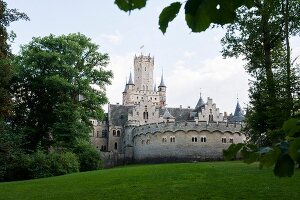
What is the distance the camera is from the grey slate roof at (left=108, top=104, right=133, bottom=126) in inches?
2411

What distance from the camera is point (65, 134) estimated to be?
33.3 m

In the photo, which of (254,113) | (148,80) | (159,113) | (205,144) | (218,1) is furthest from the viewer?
(148,80)

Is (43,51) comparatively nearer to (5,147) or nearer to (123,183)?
(5,147)

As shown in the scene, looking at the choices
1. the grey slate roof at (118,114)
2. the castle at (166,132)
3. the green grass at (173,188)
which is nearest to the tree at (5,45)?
the green grass at (173,188)

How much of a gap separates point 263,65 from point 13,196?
15.4 metres

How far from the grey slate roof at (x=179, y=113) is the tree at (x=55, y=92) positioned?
21701mm

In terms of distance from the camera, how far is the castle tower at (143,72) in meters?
82.5

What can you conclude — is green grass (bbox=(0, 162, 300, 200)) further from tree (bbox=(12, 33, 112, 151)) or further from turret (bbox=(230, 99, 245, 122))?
turret (bbox=(230, 99, 245, 122))

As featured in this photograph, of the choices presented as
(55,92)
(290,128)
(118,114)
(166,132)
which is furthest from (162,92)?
(290,128)

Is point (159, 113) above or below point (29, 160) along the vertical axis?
above

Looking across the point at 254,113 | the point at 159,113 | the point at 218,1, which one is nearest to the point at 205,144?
the point at 159,113

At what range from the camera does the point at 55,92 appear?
3616cm

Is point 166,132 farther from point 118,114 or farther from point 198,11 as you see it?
point 198,11

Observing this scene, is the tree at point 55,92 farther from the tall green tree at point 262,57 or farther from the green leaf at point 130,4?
the green leaf at point 130,4
